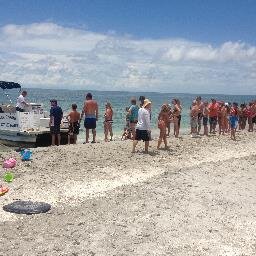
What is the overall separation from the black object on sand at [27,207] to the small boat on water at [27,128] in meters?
8.37

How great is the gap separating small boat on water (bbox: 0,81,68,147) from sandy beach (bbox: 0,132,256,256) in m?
3.20

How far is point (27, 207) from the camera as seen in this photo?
8.52 meters

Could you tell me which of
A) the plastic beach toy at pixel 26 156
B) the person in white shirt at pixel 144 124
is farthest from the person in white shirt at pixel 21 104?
the person in white shirt at pixel 144 124

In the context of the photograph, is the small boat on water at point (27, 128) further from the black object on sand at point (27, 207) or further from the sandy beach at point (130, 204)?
the black object on sand at point (27, 207)

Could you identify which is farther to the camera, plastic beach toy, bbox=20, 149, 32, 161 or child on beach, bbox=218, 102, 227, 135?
child on beach, bbox=218, 102, 227, 135

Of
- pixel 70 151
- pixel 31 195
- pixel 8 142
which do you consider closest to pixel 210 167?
pixel 70 151

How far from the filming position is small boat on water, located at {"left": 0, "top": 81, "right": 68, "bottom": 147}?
1712cm

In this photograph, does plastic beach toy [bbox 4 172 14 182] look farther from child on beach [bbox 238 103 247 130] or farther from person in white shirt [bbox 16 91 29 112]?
child on beach [bbox 238 103 247 130]

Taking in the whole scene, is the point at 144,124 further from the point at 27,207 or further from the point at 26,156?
the point at 27,207

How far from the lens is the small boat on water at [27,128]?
56.2ft

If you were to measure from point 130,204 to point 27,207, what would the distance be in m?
1.93

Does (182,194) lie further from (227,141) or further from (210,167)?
(227,141)

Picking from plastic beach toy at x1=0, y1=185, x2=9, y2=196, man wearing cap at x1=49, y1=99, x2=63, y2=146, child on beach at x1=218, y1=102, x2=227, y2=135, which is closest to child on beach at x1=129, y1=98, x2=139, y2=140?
man wearing cap at x1=49, y1=99, x2=63, y2=146

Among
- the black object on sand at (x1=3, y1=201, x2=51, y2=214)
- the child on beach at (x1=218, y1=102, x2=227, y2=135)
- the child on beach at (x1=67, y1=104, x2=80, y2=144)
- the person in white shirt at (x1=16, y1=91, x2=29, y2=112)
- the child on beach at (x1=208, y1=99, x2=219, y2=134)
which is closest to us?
the black object on sand at (x1=3, y1=201, x2=51, y2=214)
